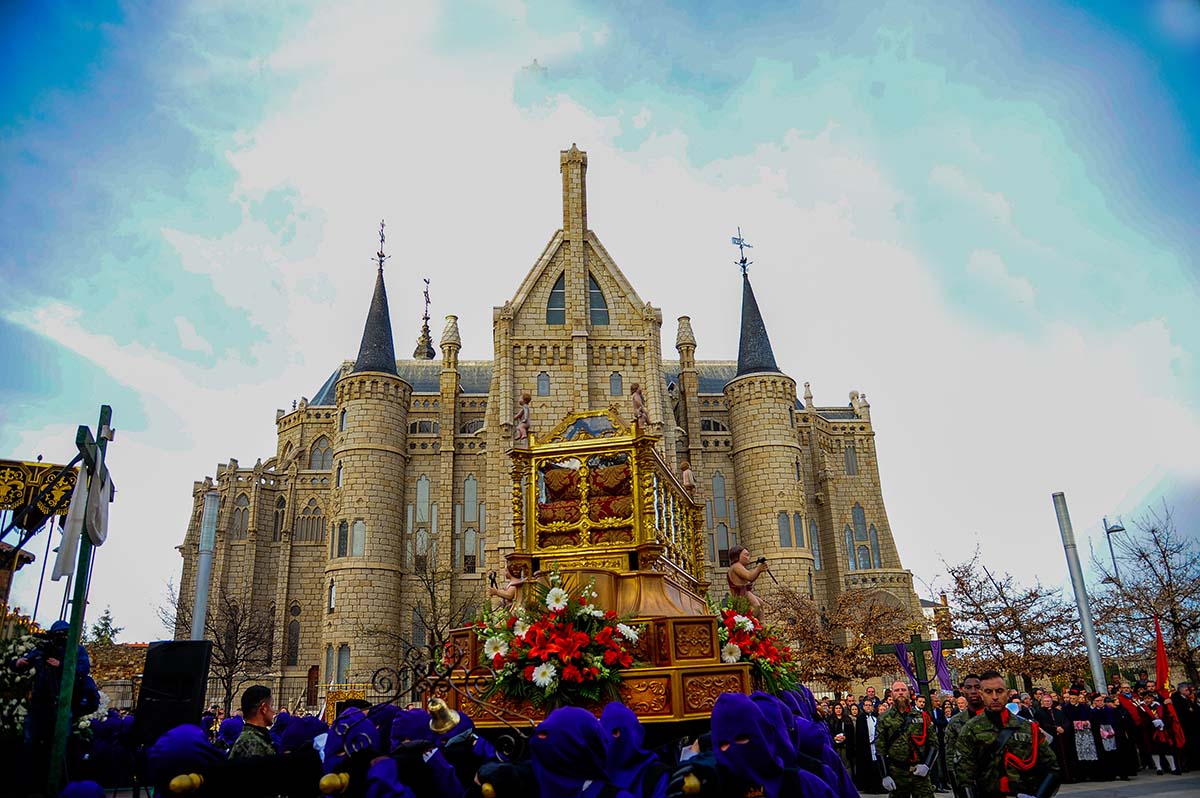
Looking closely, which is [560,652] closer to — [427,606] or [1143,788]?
[1143,788]

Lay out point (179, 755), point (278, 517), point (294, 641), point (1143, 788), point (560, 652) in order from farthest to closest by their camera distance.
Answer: point (278, 517) < point (294, 641) < point (1143, 788) < point (560, 652) < point (179, 755)

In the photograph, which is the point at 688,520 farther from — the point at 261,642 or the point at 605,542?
the point at 261,642

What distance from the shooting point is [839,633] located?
36344 millimetres

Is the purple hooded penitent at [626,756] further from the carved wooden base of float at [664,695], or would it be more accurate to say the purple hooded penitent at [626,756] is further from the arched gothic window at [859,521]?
the arched gothic window at [859,521]

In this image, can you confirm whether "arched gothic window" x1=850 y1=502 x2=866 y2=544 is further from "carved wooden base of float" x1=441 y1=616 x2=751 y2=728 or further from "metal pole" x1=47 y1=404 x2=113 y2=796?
"metal pole" x1=47 y1=404 x2=113 y2=796

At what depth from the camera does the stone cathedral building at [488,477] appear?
1538 inches

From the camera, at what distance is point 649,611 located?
8.88 m

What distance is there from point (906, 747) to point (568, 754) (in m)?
6.11

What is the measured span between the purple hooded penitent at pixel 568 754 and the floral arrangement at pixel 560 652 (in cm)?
334

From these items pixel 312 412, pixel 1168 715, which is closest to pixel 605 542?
pixel 1168 715

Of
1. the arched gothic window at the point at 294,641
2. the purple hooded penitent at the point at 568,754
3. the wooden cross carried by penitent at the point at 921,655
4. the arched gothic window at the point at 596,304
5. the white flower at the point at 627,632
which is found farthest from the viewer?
the arched gothic window at the point at 294,641

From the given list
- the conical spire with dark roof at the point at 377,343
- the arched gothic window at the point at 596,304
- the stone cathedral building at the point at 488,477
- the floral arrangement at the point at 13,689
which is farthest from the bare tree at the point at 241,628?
the floral arrangement at the point at 13,689

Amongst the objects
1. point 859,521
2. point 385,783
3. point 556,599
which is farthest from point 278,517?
point 385,783

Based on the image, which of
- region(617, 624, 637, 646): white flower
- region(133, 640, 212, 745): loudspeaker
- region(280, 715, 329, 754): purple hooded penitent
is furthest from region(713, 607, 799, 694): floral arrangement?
region(133, 640, 212, 745): loudspeaker
